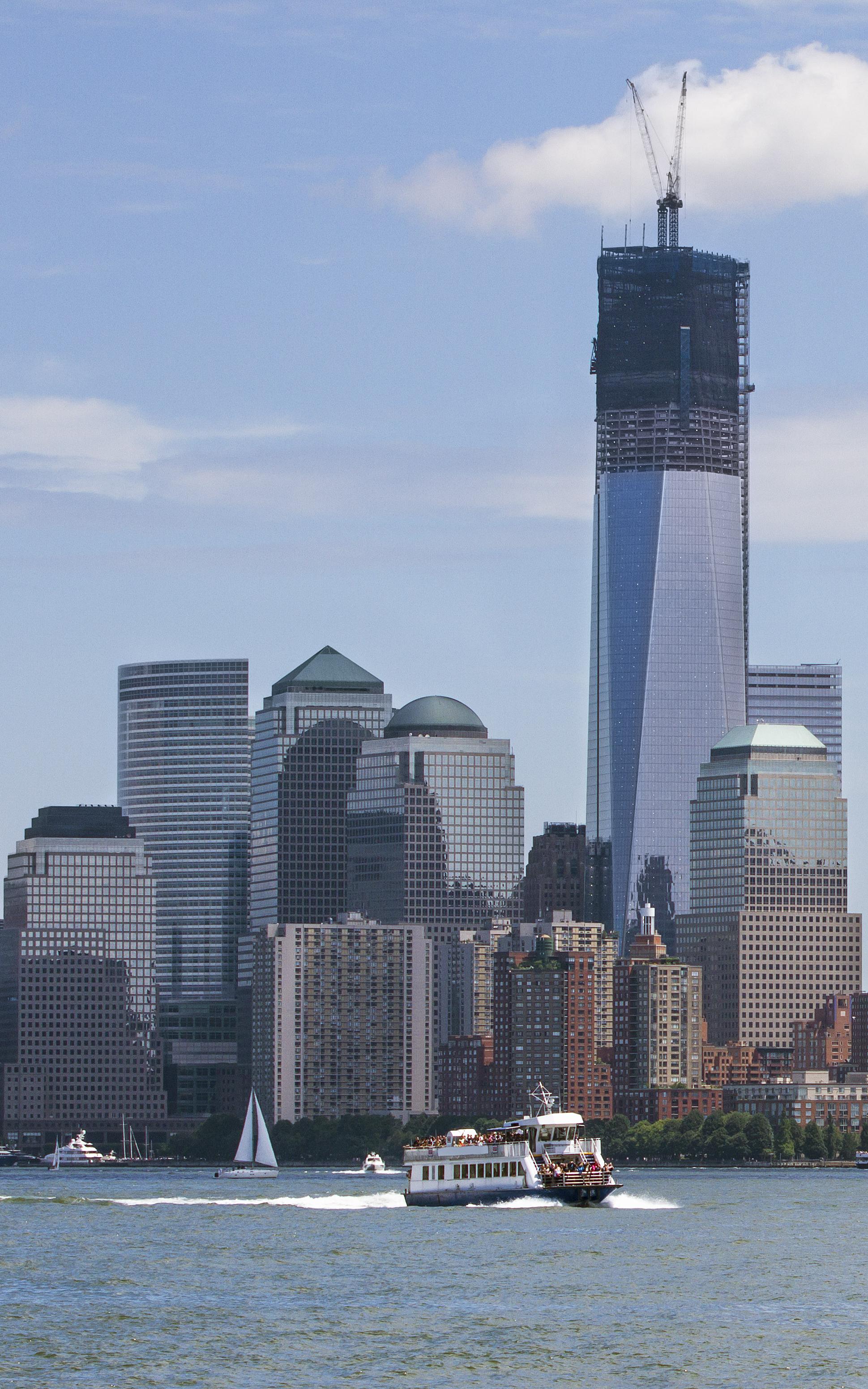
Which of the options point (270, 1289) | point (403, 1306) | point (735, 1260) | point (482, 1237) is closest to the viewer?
point (403, 1306)

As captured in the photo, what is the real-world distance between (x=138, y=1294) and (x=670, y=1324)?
3206cm

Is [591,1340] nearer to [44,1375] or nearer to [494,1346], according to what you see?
[494,1346]

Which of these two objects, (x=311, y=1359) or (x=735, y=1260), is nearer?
(x=311, y=1359)

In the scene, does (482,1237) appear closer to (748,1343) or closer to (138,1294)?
(138,1294)

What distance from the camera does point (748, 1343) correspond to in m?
137

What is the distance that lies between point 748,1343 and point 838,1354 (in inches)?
212

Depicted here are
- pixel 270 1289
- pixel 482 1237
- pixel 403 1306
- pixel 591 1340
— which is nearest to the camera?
pixel 591 1340

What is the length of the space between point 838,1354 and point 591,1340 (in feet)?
39.7

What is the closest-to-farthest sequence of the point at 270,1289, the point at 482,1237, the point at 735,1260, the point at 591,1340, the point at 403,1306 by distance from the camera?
the point at 591,1340
the point at 403,1306
the point at 270,1289
the point at 735,1260
the point at 482,1237

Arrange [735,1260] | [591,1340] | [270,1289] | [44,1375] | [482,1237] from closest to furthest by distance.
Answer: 1. [44,1375]
2. [591,1340]
3. [270,1289]
4. [735,1260]
5. [482,1237]

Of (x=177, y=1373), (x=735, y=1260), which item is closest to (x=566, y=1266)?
(x=735, y=1260)

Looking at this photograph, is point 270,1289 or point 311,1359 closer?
point 311,1359

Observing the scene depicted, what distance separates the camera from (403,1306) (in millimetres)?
153875

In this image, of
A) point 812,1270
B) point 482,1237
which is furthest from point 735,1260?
point 482,1237
